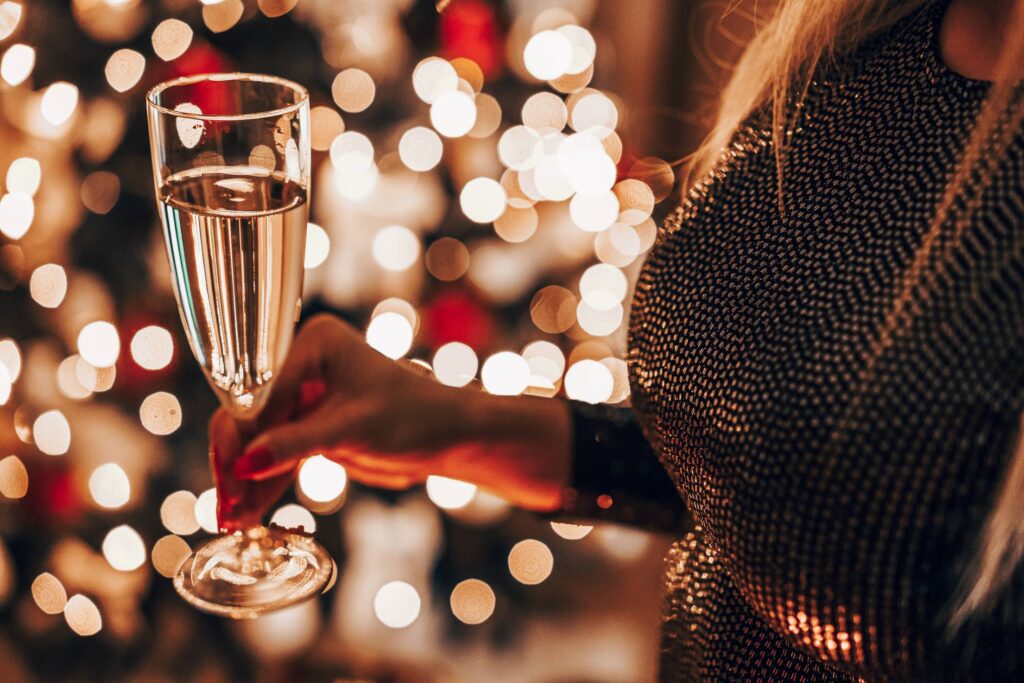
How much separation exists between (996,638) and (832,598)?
89 mm

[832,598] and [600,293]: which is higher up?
[832,598]

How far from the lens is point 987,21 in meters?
0.68

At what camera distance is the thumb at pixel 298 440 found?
27.9 inches

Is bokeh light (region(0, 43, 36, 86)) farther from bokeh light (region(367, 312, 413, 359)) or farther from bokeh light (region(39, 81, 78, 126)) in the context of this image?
bokeh light (region(367, 312, 413, 359))

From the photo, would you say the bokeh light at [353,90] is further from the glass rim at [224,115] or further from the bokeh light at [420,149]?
the glass rim at [224,115]

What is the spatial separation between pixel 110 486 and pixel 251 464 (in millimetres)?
999

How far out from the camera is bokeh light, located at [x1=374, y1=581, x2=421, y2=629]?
77.4 inches

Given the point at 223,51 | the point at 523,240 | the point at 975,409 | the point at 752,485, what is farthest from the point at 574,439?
the point at 523,240

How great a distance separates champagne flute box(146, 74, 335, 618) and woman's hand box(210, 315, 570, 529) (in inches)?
2.2

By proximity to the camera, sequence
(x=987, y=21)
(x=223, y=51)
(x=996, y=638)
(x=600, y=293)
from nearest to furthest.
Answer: (x=996, y=638) → (x=987, y=21) → (x=223, y=51) → (x=600, y=293)

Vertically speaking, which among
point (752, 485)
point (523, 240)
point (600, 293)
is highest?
point (752, 485)

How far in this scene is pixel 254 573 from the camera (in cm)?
70

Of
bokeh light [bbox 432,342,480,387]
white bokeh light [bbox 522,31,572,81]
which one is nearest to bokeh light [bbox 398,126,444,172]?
white bokeh light [bbox 522,31,572,81]

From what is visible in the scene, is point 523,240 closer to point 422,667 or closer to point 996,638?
point 422,667
